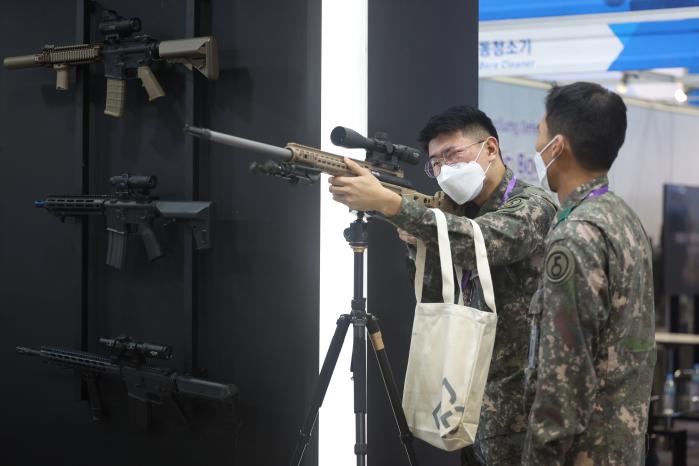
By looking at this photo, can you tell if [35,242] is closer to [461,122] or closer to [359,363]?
[359,363]

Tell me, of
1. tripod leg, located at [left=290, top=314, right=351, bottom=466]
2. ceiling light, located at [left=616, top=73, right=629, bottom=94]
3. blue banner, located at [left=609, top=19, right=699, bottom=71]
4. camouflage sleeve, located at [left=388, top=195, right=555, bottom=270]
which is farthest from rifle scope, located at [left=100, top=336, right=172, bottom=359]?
ceiling light, located at [left=616, top=73, right=629, bottom=94]

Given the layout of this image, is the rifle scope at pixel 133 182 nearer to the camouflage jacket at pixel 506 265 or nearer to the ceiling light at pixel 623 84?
the camouflage jacket at pixel 506 265

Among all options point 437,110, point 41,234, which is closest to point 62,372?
point 41,234

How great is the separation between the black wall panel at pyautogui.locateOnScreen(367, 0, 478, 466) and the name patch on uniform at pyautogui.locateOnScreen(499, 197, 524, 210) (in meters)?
0.80

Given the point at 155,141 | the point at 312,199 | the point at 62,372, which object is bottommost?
the point at 62,372

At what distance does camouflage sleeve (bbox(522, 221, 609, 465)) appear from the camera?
167 cm

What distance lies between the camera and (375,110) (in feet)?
10.2

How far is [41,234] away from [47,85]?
2.51 feet

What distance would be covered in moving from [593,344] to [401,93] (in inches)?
65.8

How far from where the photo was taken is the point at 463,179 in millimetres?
2422

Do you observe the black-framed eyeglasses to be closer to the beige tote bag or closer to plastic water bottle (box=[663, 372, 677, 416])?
the beige tote bag

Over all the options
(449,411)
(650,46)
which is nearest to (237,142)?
(449,411)

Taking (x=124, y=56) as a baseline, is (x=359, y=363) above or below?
below

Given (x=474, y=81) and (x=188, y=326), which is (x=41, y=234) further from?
(x=474, y=81)
